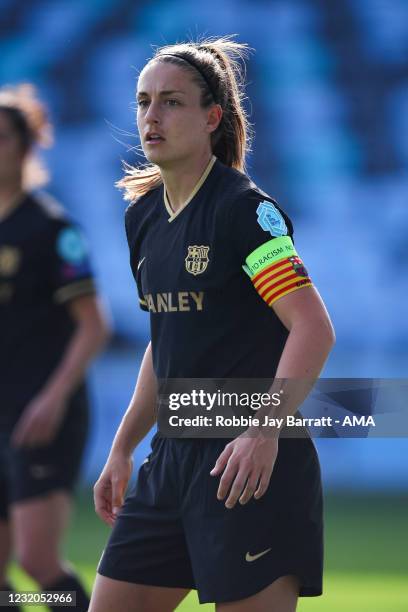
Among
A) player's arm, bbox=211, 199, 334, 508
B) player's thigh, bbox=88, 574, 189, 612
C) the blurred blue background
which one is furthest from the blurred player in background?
the blurred blue background

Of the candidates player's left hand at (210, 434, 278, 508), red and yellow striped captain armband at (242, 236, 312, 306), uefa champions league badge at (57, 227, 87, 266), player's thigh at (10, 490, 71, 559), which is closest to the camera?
player's left hand at (210, 434, 278, 508)

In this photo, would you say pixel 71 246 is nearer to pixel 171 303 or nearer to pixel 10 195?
pixel 10 195

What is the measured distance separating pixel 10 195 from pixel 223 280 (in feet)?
8.10

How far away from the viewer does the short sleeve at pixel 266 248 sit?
3.34 meters

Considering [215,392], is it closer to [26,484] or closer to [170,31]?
[26,484]

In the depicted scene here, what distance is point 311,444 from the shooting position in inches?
141

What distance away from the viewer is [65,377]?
5508 millimetres

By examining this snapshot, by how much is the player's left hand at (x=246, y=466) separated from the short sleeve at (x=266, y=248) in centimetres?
40

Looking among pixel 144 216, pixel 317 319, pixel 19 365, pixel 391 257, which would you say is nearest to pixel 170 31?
pixel 391 257

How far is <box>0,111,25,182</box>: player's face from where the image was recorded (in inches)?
225

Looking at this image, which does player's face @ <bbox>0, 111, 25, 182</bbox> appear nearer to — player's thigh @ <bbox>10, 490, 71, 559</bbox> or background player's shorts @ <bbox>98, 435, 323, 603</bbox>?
player's thigh @ <bbox>10, 490, 71, 559</bbox>

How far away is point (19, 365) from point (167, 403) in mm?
2037

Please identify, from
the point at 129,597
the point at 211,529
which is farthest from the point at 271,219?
the point at 129,597

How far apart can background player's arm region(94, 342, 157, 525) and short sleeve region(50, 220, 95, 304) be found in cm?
172
